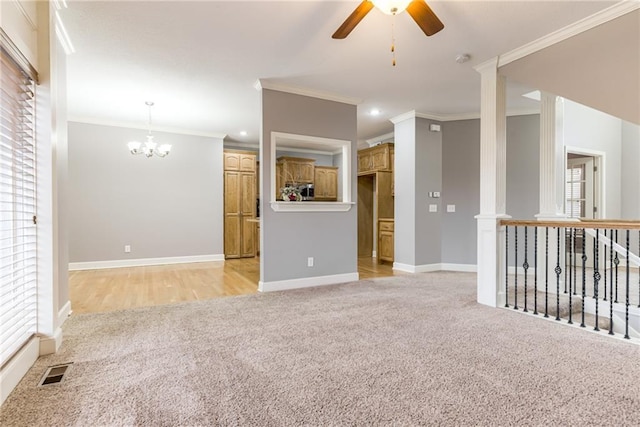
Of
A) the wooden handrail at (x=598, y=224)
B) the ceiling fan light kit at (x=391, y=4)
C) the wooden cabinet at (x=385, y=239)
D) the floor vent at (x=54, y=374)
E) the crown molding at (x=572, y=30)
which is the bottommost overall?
the floor vent at (x=54, y=374)

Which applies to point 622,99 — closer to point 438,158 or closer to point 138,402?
point 438,158

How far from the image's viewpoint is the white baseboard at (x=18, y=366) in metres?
1.68

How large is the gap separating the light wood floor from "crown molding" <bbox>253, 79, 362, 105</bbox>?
267 cm

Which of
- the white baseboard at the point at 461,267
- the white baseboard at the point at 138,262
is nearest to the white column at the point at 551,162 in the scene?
the white baseboard at the point at 461,267

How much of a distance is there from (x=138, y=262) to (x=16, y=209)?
13.6ft

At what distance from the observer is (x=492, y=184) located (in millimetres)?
3312

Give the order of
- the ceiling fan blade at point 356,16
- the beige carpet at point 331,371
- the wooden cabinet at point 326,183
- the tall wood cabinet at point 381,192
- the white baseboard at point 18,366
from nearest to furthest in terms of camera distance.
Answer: the beige carpet at point 331,371 → the white baseboard at point 18,366 → the ceiling fan blade at point 356,16 → the tall wood cabinet at point 381,192 → the wooden cabinet at point 326,183

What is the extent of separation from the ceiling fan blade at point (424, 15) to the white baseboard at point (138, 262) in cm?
575

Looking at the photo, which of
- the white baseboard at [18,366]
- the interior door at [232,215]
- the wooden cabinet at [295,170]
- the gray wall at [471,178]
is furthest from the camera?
the wooden cabinet at [295,170]

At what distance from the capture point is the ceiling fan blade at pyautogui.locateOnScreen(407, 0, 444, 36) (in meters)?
1.92

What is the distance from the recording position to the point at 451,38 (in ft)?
9.55

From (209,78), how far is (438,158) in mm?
3906

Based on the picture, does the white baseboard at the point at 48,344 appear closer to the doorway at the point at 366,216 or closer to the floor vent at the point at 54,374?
the floor vent at the point at 54,374

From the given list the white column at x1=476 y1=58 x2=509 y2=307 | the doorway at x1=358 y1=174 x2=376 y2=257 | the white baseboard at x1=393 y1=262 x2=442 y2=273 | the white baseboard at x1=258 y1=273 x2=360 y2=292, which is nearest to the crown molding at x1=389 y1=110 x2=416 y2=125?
the doorway at x1=358 y1=174 x2=376 y2=257
